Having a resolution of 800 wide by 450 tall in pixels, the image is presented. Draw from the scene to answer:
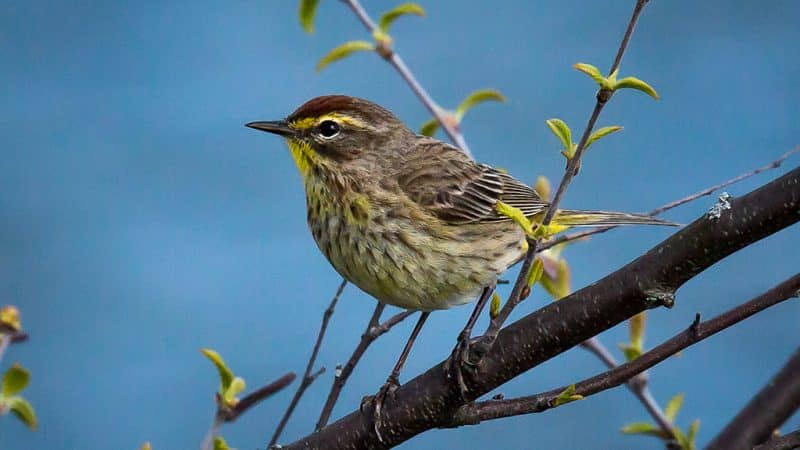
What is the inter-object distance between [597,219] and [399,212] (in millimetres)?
922

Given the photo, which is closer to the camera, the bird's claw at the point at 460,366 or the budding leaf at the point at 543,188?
the bird's claw at the point at 460,366

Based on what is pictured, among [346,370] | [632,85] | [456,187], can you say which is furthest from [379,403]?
[456,187]

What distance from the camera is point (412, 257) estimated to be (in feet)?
12.5

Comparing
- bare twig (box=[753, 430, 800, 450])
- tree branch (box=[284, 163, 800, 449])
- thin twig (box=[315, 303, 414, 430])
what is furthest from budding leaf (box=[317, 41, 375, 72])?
bare twig (box=[753, 430, 800, 450])

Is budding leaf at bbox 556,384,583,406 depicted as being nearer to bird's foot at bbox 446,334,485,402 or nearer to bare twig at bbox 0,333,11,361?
bird's foot at bbox 446,334,485,402

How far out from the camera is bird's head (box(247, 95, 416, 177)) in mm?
4078

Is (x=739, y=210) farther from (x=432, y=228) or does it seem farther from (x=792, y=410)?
(x=432, y=228)

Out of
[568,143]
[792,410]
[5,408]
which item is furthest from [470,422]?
[5,408]

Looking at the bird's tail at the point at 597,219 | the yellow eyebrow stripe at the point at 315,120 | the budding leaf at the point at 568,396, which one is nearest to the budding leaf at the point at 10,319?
the budding leaf at the point at 568,396

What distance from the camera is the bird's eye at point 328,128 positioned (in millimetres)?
4133

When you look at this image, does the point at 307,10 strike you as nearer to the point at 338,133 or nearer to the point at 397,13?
the point at 397,13

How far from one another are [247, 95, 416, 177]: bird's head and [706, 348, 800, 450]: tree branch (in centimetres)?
175

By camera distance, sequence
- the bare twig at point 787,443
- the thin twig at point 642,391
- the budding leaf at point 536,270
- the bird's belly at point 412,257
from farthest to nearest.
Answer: the bird's belly at point 412,257 < the thin twig at point 642,391 < the budding leaf at point 536,270 < the bare twig at point 787,443

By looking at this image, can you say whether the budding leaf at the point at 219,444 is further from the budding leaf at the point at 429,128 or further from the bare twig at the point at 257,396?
the budding leaf at the point at 429,128
